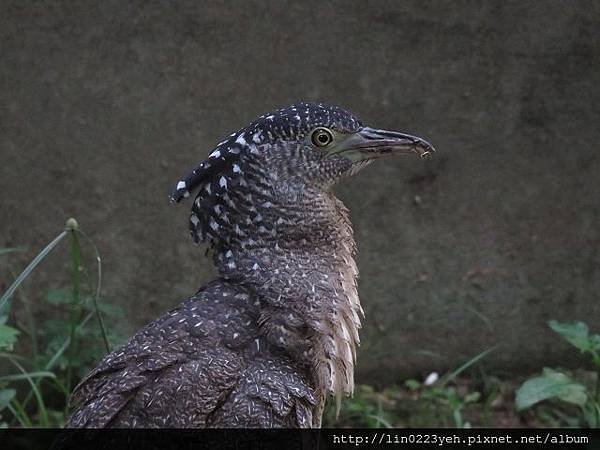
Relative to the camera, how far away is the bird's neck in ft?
10.0

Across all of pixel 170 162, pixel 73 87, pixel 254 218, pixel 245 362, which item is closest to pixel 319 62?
pixel 170 162

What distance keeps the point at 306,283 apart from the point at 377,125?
166 centimetres

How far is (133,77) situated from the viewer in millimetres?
4383

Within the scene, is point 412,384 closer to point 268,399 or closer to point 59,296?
point 59,296

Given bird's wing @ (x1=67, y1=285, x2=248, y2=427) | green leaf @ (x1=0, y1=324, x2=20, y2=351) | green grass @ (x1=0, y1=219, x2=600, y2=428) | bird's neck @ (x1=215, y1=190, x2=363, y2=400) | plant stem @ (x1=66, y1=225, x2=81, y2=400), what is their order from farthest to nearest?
green grass @ (x1=0, y1=219, x2=600, y2=428) → plant stem @ (x1=66, y1=225, x2=81, y2=400) → green leaf @ (x1=0, y1=324, x2=20, y2=351) → bird's neck @ (x1=215, y1=190, x2=363, y2=400) → bird's wing @ (x1=67, y1=285, x2=248, y2=427)

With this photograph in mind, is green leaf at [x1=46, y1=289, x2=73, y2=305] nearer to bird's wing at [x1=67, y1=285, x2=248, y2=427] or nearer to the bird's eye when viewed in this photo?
bird's wing at [x1=67, y1=285, x2=248, y2=427]

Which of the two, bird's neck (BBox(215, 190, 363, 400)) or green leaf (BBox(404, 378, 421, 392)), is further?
green leaf (BBox(404, 378, 421, 392))

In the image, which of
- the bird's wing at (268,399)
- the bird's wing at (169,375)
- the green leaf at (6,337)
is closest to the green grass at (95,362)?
the green leaf at (6,337)

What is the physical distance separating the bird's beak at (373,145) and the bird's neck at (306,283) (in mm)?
181

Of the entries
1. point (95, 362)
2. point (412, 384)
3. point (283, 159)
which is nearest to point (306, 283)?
point (283, 159)

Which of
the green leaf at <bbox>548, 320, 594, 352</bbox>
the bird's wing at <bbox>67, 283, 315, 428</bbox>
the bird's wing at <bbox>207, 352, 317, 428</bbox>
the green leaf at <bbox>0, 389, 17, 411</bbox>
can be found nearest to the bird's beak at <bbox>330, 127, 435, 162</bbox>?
the bird's wing at <bbox>67, 283, 315, 428</bbox>

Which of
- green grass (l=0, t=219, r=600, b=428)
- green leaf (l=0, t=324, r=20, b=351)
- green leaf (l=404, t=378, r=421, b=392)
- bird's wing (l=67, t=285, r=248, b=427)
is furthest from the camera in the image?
green leaf (l=404, t=378, r=421, b=392)

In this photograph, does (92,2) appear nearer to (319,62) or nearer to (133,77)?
(133,77)
